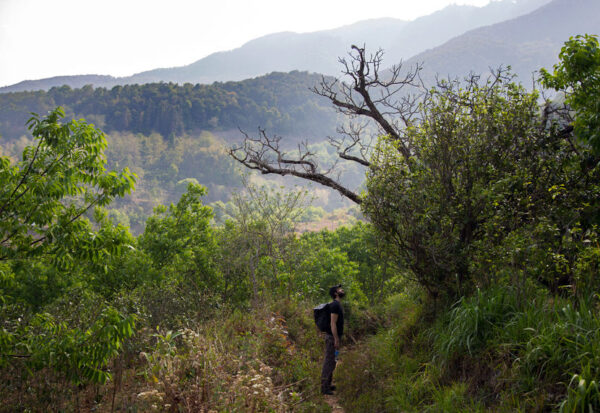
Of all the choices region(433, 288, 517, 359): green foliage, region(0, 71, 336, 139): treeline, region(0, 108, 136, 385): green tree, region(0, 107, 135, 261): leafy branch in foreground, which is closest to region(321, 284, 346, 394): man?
region(433, 288, 517, 359): green foliage

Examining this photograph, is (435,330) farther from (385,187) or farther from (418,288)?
(385,187)

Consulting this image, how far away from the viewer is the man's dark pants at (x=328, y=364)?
641 cm

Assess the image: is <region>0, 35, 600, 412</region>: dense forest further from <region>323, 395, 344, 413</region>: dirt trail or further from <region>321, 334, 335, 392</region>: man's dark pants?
<region>321, 334, 335, 392</region>: man's dark pants

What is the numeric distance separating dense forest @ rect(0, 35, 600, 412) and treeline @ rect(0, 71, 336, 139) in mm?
108115

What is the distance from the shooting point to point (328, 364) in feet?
21.3

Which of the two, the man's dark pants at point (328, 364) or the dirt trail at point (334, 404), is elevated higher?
the man's dark pants at point (328, 364)

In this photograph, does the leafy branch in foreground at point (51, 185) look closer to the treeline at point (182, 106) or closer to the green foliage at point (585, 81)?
the green foliage at point (585, 81)

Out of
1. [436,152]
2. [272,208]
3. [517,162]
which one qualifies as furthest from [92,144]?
[272,208]

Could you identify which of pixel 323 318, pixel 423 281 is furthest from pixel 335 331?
pixel 423 281

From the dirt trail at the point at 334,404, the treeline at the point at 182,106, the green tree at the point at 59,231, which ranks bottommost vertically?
the dirt trail at the point at 334,404

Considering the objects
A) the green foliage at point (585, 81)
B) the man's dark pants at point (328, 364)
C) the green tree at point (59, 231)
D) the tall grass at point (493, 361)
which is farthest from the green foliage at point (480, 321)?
the green tree at point (59, 231)

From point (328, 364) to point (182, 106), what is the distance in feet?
411

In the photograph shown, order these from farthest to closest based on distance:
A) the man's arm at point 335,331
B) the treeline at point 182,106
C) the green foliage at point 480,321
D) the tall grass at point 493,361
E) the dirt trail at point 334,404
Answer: the treeline at point 182,106
the man's arm at point 335,331
the dirt trail at point 334,404
the green foliage at point 480,321
the tall grass at point 493,361

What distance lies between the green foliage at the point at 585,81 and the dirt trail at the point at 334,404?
474 cm
